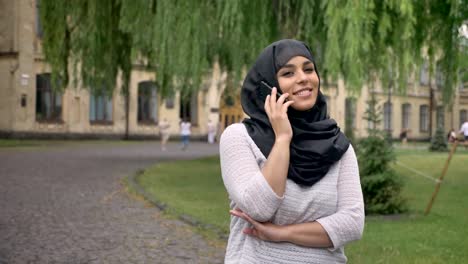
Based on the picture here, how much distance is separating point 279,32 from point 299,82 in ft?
31.5

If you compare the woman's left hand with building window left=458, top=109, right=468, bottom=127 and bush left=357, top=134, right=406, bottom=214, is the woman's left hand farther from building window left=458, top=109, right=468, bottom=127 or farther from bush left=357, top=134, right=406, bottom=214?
building window left=458, top=109, right=468, bottom=127

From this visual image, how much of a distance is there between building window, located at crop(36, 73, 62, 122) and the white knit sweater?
3801 centimetres

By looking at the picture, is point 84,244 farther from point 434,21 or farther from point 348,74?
point 434,21

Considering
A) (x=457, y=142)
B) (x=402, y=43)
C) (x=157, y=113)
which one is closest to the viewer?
(x=402, y=43)

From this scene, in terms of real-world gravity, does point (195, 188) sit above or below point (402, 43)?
below

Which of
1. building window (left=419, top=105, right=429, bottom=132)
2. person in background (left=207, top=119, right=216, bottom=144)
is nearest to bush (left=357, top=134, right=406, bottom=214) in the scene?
person in background (left=207, top=119, right=216, bottom=144)

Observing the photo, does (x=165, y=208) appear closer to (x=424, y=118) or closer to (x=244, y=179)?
(x=244, y=179)

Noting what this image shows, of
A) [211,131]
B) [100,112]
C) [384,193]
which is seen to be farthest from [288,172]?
[211,131]

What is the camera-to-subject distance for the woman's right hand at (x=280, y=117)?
255cm

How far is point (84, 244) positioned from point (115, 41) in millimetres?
9229

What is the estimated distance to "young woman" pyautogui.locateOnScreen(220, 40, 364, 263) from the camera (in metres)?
2.54

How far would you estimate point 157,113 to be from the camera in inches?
1823

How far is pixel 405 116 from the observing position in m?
→ 61.8

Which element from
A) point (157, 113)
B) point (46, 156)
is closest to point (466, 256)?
point (46, 156)
